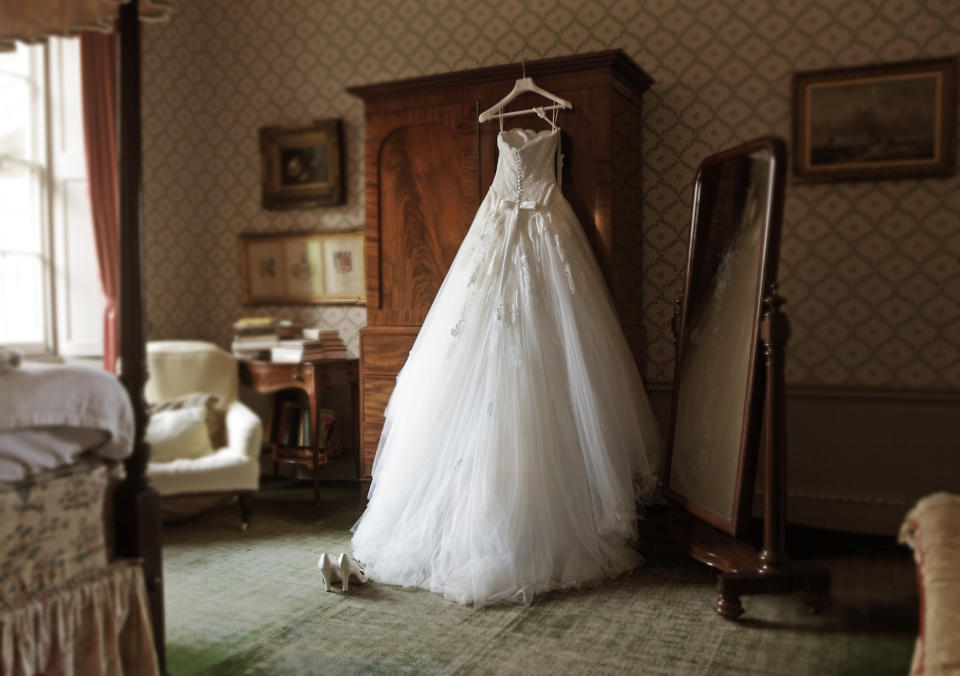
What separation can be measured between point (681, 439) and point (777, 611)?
737mm

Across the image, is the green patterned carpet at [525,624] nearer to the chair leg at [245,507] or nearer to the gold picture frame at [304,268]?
Answer: the chair leg at [245,507]

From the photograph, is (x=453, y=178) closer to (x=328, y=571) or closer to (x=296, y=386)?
(x=296, y=386)

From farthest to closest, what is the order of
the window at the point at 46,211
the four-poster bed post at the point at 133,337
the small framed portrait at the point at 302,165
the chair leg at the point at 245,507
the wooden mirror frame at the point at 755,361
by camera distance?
the small framed portrait at the point at 302,165, the window at the point at 46,211, the chair leg at the point at 245,507, the wooden mirror frame at the point at 755,361, the four-poster bed post at the point at 133,337

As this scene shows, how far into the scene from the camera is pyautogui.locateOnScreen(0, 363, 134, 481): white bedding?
143 cm

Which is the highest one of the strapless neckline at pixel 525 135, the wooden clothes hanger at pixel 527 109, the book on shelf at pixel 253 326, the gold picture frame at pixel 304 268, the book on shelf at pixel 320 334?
the wooden clothes hanger at pixel 527 109

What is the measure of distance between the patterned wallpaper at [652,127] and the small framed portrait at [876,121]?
59 mm

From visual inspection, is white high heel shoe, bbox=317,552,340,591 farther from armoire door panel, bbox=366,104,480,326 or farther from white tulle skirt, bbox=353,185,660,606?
armoire door panel, bbox=366,104,480,326

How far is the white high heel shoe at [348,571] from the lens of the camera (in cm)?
241

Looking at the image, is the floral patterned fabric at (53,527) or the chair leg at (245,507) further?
the chair leg at (245,507)

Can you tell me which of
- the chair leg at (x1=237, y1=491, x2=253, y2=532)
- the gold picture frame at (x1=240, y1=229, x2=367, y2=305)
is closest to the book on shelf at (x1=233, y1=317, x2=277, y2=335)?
the gold picture frame at (x1=240, y1=229, x2=367, y2=305)

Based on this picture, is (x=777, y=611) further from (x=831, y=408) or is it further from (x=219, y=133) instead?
(x=219, y=133)

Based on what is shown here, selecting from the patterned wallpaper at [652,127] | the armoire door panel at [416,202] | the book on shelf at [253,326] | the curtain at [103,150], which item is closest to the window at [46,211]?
the curtain at [103,150]

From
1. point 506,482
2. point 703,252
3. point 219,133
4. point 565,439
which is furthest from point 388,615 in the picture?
point 219,133

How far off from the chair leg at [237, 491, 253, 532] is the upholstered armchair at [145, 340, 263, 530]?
1cm
